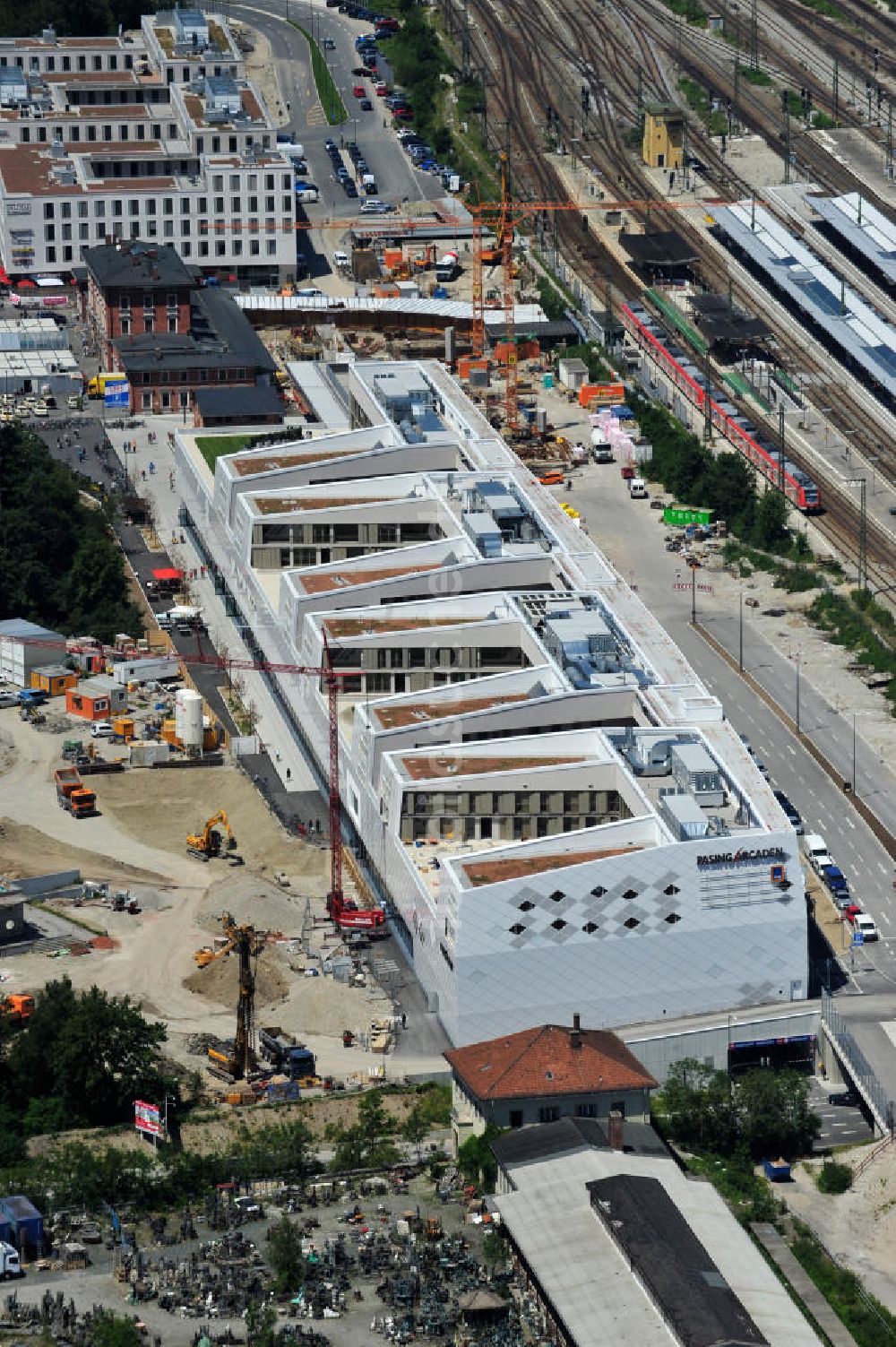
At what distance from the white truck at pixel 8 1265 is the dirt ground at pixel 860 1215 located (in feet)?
109

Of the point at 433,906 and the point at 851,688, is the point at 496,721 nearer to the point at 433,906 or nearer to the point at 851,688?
the point at 433,906

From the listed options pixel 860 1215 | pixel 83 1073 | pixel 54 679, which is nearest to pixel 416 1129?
pixel 83 1073

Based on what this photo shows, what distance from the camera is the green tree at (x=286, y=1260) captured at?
132 m

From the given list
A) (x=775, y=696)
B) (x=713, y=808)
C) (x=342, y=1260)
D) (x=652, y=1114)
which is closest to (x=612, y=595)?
(x=775, y=696)

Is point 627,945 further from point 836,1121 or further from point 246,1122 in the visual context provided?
point 246,1122

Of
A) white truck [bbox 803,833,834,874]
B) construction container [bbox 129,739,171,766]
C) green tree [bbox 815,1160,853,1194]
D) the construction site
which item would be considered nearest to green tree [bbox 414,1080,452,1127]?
the construction site

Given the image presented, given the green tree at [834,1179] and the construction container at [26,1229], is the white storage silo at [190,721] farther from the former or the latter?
the green tree at [834,1179]

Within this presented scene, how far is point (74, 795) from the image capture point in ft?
595

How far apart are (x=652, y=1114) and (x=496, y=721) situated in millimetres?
29793

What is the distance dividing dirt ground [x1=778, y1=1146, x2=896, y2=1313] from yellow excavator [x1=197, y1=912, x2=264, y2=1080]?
25552mm

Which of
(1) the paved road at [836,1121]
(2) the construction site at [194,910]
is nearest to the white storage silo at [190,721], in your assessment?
(2) the construction site at [194,910]

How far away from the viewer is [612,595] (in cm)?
18975

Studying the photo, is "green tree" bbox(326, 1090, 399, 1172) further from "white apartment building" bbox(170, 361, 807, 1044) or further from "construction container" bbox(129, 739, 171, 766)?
"construction container" bbox(129, 739, 171, 766)

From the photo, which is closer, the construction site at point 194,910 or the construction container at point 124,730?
the construction site at point 194,910
